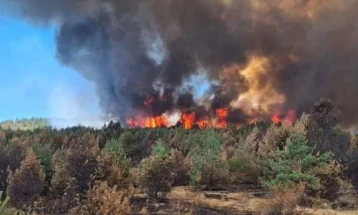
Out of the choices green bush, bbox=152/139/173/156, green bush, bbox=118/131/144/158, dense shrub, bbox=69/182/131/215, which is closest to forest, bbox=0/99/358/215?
dense shrub, bbox=69/182/131/215

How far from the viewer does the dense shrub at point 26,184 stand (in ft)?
56.0

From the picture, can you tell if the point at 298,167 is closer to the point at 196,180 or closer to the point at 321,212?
the point at 321,212

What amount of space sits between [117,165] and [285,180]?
6.77m

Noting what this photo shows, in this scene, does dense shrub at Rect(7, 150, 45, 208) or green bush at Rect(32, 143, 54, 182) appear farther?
green bush at Rect(32, 143, 54, 182)

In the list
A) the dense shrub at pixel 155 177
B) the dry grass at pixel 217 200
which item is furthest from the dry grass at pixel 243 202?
the dense shrub at pixel 155 177

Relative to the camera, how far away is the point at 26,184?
1741cm

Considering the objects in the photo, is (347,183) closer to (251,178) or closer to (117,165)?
(251,178)

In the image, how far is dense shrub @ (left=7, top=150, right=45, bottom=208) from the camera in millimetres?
17078

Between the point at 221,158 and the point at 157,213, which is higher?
the point at 221,158

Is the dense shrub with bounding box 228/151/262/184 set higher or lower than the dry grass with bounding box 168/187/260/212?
higher

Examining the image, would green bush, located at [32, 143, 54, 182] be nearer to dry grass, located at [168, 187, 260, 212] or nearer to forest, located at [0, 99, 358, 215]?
forest, located at [0, 99, 358, 215]

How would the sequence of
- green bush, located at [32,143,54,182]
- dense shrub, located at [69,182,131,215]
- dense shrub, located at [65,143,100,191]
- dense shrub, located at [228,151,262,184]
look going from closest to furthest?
dense shrub, located at [69,182,131,215]
dense shrub, located at [65,143,100,191]
green bush, located at [32,143,54,182]
dense shrub, located at [228,151,262,184]

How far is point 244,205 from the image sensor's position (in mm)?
18906

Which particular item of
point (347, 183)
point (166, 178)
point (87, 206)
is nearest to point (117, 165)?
point (166, 178)
